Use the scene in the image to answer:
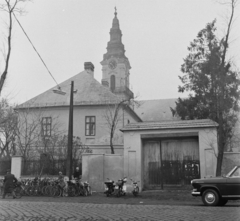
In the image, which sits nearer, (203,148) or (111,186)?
(111,186)

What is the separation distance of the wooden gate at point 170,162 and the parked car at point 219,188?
21.1 ft

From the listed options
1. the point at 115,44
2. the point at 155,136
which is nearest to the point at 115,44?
the point at 115,44

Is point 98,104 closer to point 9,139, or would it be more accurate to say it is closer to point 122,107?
point 122,107

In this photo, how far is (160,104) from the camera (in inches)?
2338

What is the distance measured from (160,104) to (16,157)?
131 ft

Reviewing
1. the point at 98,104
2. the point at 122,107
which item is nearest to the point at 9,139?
the point at 98,104

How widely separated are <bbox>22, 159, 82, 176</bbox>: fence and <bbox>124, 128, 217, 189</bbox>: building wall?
3.78 metres

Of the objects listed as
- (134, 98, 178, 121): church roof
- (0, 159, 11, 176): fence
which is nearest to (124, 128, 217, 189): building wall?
(0, 159, 11, 176): fence

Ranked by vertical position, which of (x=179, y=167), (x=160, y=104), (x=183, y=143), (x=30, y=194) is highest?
(x=160, y=104)

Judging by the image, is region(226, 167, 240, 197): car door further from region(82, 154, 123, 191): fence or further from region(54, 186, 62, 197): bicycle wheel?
region(54, 186, 62, 197): bicycle wheel

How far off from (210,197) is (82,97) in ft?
84.0

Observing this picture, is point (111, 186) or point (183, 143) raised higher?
point (183, 143)

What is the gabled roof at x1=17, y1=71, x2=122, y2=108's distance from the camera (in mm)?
36094

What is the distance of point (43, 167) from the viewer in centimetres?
2198
